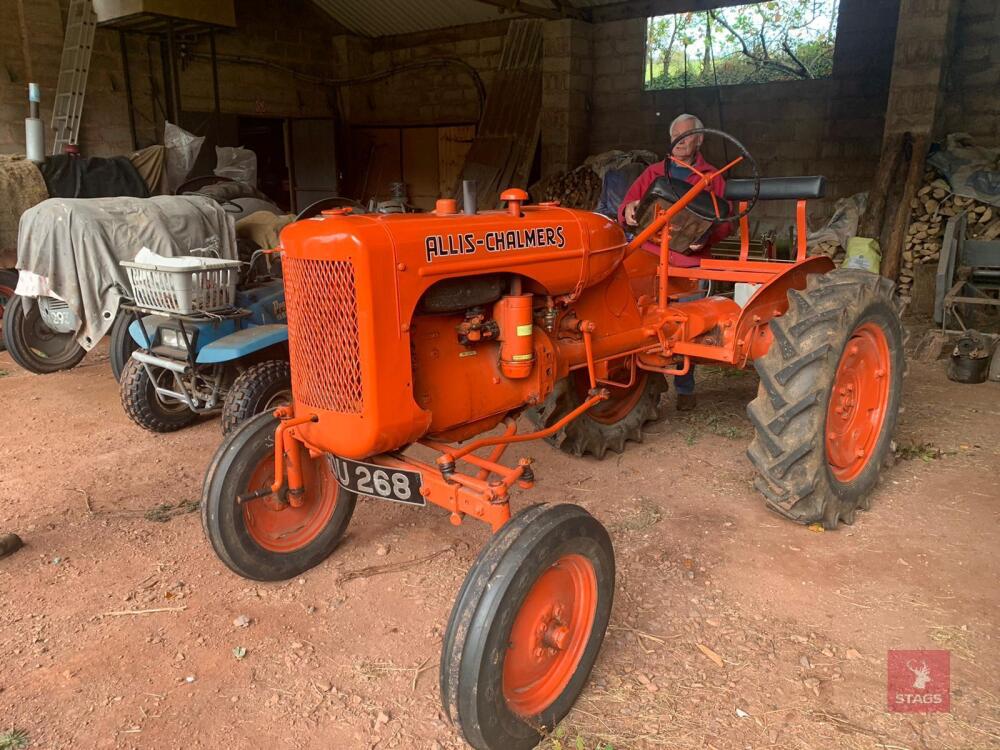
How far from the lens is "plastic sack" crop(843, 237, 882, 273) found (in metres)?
6.20

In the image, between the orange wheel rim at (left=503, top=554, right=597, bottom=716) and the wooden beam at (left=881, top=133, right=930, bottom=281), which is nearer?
the orange wheel rim at (left=503, top=554, right=597, bottom=716)

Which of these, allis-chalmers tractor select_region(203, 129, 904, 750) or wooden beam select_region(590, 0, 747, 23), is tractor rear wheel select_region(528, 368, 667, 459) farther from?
wooden beam select_region(590, 0, 747, 23)

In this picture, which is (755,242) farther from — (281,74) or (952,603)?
(281,74)

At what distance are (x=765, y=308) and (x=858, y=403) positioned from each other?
0.52 m

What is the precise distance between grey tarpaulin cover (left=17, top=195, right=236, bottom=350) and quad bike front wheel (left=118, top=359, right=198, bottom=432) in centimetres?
63

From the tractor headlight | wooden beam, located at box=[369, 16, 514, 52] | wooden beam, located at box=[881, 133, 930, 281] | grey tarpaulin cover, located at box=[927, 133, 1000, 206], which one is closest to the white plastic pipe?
the tractor headlight

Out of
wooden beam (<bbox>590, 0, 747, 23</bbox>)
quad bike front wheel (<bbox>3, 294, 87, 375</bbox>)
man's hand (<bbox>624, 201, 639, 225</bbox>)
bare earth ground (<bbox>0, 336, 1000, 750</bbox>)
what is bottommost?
bare earth ground (<bbox>0, 336, 1000, 750</bbox>)

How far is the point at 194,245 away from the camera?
4.70 m

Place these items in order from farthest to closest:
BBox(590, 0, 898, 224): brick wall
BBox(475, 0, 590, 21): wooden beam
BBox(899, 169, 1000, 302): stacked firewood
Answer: BBox(475, 0, 590, 21): wooden beam → BBox(590, 0, 898, 224): brick wall → BBox(899, 169, 1000, 302): stacked firewood

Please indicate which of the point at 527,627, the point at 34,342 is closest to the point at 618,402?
the point at 527,627

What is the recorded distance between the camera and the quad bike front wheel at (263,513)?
232cm

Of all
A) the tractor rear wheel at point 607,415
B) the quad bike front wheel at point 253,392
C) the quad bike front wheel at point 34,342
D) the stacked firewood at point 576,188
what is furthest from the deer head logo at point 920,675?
the stacked firewood at point 576,188

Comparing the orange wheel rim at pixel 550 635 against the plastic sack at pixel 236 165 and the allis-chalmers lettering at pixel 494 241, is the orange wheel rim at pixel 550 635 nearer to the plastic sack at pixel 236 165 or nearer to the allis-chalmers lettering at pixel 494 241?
the allis-chalmers lettering at pixel 494 241

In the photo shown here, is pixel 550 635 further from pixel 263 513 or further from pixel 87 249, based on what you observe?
pixel 87 249
